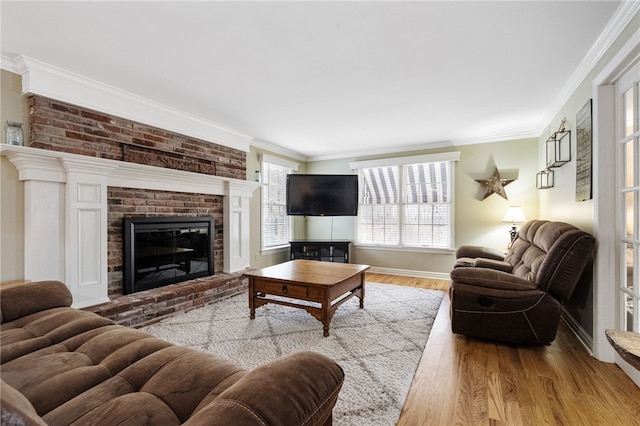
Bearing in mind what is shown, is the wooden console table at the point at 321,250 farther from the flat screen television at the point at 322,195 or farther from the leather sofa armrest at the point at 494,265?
the leather sofa armrest at the point at 494,265

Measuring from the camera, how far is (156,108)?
3311mm

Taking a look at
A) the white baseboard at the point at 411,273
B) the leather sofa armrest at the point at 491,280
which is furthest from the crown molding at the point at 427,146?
the leather sofa armrest at the point at 491,280

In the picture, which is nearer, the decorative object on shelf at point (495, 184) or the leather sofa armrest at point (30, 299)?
the leather sofa armrest at point (30, 299)

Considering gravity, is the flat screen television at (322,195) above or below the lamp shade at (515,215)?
above

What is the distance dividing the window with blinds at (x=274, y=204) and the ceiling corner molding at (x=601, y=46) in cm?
404

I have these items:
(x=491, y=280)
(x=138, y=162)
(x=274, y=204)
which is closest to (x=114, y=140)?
(x=138, y=162)

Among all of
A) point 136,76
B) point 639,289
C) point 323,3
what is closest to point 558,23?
point 323,3

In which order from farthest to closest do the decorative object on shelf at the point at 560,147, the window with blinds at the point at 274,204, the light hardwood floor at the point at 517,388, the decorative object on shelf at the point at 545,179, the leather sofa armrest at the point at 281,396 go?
the window with blinds at the point at 274,204 < the decorative object on shelf at the point at 545,179 < the decorative object on shelf at the point at 560,147 < the light hardwood floor at the point at 517,388 < the leather sofa armrest at the point at 281,396

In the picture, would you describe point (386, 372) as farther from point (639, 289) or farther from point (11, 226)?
point (11, 226)

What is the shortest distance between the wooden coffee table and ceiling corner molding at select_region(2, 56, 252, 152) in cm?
207

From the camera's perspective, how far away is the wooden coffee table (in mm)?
2623

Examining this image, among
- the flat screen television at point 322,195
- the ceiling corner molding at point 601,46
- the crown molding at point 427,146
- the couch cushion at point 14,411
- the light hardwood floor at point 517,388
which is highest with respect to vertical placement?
the ceiling corner molding at point 601,46

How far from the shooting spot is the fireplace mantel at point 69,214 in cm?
242

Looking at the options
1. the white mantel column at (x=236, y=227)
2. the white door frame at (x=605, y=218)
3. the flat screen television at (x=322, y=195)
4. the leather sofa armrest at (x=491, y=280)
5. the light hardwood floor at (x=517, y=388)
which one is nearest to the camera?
the light hardwood floor at (x=517, y=388)
